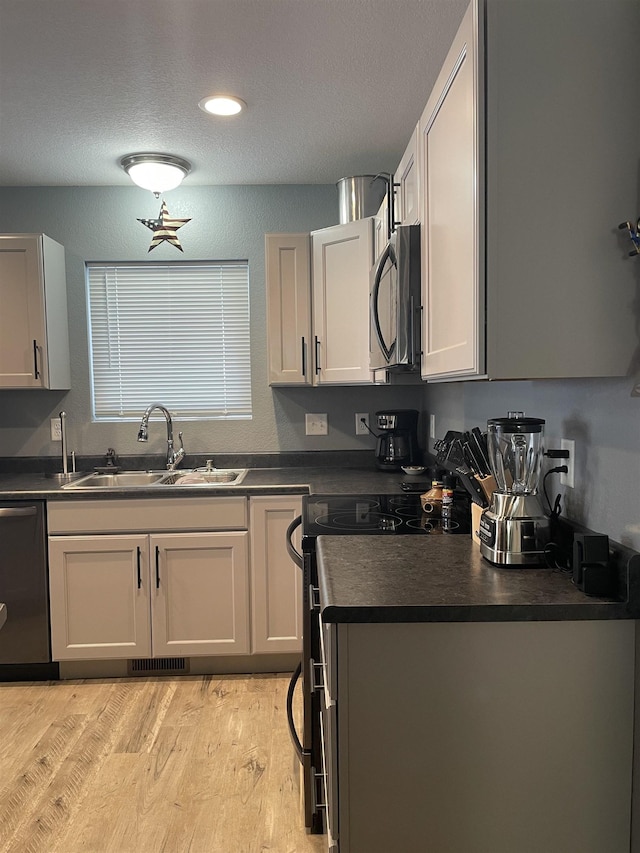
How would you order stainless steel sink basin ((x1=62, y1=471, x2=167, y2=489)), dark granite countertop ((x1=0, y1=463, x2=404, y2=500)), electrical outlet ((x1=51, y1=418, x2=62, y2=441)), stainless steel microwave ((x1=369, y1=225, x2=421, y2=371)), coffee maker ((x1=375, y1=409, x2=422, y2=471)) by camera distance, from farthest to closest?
electrical outlet ((x1=51, y1=418, x2=62, y2=441))
stainless steel sink basin ((x1=62, y1=471, x2=167, y2=489))
coffee maker ((x1=375, y1=409, x2=422, y2=471))
dark granite countertop ((x1=0, y1=463, x2=404, y2=500))
stainless steel microwave ((x1=369, y1=225, x2=421, y2=371))

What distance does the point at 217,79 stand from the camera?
224 cm

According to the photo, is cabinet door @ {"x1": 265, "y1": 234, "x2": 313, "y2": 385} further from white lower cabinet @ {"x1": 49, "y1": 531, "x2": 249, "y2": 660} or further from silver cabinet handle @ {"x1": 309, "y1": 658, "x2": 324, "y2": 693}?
silver cabinet handle @ {"x1": 309, "y1": 658, "x2": 324, "y2": 693}

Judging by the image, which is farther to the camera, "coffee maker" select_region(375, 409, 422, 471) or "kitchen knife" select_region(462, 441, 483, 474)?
"coffee maker" select_region(375, 409, 422, 471)

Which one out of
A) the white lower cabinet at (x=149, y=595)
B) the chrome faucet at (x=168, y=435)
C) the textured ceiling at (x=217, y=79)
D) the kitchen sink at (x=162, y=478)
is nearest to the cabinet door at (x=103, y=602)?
the white lower cabinet at (x=149, y=595)

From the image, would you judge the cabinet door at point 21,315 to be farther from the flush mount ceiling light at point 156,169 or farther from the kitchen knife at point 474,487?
the kitchen knife at point 474,487

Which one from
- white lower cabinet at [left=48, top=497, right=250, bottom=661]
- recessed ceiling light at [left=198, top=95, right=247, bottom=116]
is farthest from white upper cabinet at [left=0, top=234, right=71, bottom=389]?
recessed ceiling light at [left=198, top=95, right=247, bottom=116]

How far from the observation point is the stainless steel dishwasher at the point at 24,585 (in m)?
2.90

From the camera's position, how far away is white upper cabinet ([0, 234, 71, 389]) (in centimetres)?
313

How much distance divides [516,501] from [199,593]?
1883 millimetres

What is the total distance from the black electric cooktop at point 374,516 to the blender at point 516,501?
37cm

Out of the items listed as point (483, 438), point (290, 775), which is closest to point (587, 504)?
point (483, 438)

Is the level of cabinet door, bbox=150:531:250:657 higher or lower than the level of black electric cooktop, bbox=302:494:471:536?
lower

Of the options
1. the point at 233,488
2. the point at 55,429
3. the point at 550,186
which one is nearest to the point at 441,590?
the point at 550,186

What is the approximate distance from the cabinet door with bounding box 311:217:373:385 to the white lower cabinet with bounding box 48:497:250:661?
0.79 m
